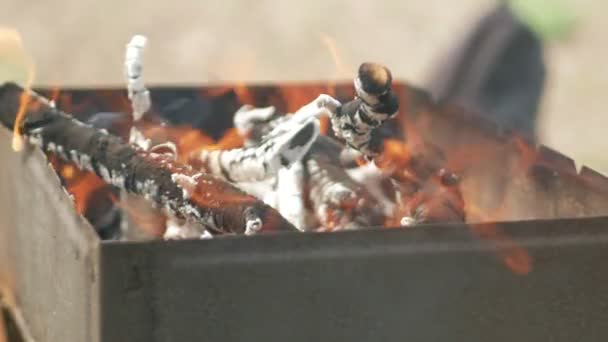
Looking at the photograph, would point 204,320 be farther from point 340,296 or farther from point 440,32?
point 440,32

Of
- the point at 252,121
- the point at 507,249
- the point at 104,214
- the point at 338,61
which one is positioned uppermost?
the point at 338,61

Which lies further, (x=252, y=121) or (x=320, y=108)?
(x=252, y=121)

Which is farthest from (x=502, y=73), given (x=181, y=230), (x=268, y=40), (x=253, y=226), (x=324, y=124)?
(x=253, y=226)

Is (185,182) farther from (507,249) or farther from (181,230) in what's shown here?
(507,249)

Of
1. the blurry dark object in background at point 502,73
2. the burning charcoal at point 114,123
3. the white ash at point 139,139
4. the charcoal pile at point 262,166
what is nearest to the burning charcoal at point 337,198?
the charcoal pile at point 262,166

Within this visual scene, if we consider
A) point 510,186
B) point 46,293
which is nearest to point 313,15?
point 510,186

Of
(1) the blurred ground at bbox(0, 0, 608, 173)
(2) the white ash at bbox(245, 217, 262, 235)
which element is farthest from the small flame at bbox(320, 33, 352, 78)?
(2) the white ash at bbox(245, 217, 262, 235)
